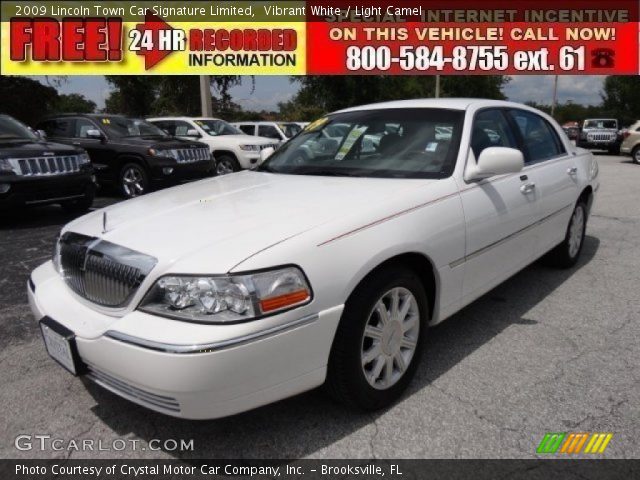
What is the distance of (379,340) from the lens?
2527 mm

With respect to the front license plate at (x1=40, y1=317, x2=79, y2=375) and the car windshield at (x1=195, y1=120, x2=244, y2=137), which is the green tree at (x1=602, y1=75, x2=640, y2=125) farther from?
the front license plate at (x1=40, y1=317, x2=79, y2=375)

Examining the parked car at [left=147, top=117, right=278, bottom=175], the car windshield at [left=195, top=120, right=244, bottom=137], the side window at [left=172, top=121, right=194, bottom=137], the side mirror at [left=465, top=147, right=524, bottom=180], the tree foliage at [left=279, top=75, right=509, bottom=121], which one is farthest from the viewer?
the tree foliage at [left=279, top=75, right=509, bottom=121]

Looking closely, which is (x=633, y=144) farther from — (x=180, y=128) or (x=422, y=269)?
(x=422, y=269)

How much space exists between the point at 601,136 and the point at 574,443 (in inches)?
914

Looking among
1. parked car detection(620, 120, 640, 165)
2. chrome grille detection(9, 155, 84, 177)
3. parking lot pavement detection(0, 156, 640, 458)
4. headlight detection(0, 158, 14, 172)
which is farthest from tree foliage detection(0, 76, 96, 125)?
parked car detection(620, 120, 640, 165)

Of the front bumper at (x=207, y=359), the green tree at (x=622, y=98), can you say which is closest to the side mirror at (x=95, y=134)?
the front bumper at (x=207, y=359)

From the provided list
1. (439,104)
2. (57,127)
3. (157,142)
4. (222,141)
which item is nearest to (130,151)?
(157,142)

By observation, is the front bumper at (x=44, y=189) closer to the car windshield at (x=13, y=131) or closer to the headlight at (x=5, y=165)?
the headlight at (x=5, y=165)

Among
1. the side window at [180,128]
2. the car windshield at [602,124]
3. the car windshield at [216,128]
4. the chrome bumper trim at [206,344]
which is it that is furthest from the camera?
the car windshield at [602,124]

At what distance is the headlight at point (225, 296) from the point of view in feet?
A: 6.66

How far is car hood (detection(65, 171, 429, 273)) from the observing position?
2.17m

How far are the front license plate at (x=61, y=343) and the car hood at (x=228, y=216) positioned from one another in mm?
448

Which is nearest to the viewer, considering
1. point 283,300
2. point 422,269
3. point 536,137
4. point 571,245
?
point 283,300

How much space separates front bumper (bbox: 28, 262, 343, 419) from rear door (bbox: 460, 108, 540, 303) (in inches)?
47.9
